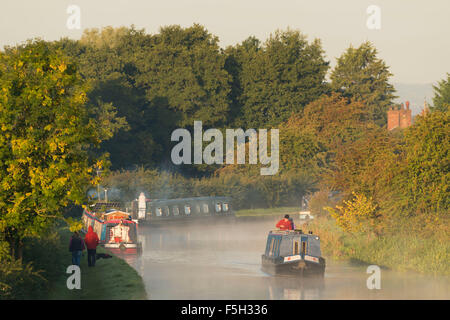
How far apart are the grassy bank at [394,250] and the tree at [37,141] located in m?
15.5

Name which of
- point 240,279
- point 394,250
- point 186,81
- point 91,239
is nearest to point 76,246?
point 91,239

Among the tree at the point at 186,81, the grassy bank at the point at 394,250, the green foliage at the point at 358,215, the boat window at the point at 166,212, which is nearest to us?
the grassy bank at the point at 394,250

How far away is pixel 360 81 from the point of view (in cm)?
10988

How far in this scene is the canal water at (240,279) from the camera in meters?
29.0

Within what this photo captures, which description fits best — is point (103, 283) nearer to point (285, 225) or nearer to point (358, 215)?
point (285, 225)

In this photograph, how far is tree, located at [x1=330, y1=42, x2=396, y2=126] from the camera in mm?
108738

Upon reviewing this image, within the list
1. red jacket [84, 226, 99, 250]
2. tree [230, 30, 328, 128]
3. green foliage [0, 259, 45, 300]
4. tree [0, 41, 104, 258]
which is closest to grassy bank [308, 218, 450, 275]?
red jacket [84, 226, 99, 250]

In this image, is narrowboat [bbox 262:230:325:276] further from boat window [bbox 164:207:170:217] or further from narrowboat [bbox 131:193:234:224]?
boat window [bbox 164:207:170:217]

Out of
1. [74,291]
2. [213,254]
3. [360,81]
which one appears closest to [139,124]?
[360,81]

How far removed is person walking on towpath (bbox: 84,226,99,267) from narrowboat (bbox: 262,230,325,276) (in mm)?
7523

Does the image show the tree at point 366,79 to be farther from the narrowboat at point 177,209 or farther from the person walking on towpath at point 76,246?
the person walking on towpath at point 76,246

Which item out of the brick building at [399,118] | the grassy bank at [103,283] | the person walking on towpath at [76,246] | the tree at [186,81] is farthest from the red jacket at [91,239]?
the brick building at [399,118]

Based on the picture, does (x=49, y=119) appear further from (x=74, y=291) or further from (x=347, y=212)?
(x=347, y=212)

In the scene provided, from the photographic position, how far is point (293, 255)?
3322cm
